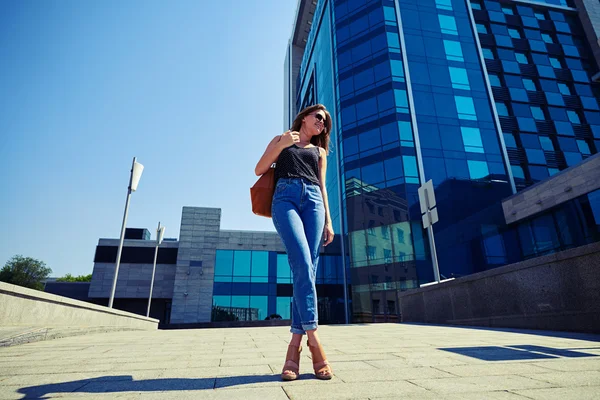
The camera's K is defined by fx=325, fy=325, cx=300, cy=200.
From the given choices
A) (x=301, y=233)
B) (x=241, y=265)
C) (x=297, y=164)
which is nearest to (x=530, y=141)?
(x=241, y=265)

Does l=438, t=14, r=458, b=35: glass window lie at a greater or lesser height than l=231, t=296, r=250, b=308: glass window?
greater

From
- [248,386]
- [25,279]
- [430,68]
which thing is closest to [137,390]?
[248,386]

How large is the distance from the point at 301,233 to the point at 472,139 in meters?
24.5

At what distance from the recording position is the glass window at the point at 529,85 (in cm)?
2847

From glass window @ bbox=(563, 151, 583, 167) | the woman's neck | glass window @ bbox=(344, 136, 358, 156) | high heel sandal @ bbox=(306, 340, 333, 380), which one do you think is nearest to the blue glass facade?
glass window @ bbox=(344, 136, 358, 156)

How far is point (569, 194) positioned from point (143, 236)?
35058 millimetres

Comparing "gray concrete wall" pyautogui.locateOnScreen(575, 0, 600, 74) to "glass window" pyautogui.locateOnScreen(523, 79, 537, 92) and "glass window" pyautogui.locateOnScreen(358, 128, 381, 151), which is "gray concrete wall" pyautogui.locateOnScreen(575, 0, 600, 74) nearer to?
"glass window" pyautogui.locateOnScreen(523, 79, 537, 92)

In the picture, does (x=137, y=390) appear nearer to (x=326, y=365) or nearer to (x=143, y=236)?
(x=326, y=365)

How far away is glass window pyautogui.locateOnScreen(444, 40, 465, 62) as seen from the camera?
84.1 feet

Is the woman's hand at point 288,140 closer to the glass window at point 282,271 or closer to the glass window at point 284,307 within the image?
the glass window at point 284,307

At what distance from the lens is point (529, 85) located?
28703mm

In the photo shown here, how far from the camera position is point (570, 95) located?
29641 mm

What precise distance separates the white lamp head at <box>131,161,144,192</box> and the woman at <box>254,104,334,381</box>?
30.0 feet

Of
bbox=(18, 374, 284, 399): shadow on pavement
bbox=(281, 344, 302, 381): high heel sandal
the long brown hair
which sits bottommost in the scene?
bbox=(18, 374, 284, 399): shadow on pavement
